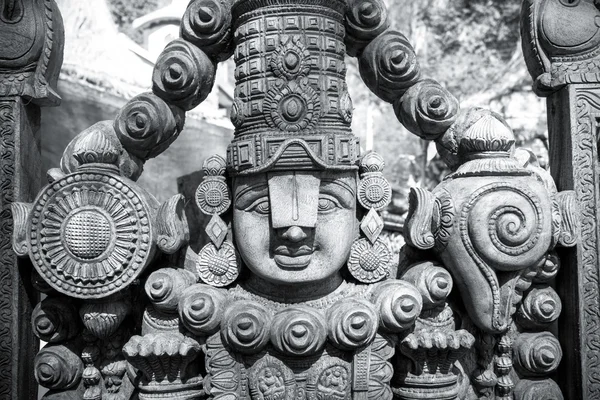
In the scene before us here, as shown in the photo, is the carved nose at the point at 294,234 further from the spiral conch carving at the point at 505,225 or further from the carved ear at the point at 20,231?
the carved ear at the point at 20,231

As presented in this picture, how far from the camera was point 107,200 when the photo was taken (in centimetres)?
310

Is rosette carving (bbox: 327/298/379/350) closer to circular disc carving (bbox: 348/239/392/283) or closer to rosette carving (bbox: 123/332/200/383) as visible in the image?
circular disc carving (bbox: 348/239/392/283)

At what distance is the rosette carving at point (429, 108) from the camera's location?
3.29 meters

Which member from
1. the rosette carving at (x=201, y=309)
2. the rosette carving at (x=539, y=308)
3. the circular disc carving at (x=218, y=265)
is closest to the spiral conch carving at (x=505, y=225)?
the rosette carving at (x=539, y=308)

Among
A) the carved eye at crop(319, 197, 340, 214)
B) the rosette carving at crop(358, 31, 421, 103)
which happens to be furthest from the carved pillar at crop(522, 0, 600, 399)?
the carved eye at crop(319, 197, 340, 214)

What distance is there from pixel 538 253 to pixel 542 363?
63 centimetres

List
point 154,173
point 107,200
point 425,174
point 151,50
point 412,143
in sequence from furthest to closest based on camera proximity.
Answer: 1. point 412,143
2. point 425,174
3. point 151,50
4. point 154,173
5. point 107,200

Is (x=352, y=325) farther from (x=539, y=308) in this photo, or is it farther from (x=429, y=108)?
(x=429, y=108)

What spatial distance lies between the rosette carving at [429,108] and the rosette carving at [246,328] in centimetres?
130

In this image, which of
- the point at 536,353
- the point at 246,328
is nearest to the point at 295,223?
the point at 246,328

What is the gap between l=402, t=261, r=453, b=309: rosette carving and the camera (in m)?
3.18

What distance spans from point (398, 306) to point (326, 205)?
0.62 metres

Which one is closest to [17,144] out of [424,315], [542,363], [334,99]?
[334,99]

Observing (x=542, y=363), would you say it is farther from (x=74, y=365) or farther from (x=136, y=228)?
(x=74, y=365)
